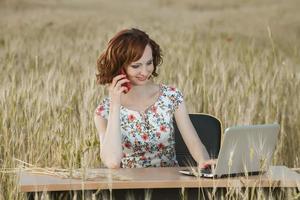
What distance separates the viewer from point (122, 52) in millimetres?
4602

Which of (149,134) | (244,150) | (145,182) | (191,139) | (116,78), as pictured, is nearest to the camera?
(145,182)

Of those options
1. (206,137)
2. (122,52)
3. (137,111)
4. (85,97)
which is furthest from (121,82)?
(85,97)

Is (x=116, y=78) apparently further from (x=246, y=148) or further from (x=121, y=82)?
(x=246, y=148)

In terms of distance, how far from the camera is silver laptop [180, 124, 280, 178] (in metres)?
3.96

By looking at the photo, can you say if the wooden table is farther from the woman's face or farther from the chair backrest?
the chair backrest

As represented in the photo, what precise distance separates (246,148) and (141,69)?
67 centimetres

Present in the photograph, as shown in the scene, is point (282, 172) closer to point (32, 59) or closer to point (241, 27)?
point (32, 59)

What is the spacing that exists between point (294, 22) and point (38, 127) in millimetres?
12403

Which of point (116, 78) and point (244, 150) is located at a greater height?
point (116, 78)

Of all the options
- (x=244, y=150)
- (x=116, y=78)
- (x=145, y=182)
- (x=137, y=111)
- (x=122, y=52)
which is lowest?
(x=145, y=182)

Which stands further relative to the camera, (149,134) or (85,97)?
(85,97)

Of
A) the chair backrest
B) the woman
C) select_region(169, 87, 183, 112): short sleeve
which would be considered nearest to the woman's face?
the woman

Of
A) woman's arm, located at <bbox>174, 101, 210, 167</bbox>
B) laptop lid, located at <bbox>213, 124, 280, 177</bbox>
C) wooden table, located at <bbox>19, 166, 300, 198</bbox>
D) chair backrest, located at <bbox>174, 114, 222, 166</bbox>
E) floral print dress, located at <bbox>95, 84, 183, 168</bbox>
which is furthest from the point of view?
chair backrest, located at <bbox>174, 114, 222, 166</bbox>

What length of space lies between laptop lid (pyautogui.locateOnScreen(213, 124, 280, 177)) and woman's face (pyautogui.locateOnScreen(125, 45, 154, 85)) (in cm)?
62
